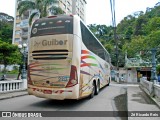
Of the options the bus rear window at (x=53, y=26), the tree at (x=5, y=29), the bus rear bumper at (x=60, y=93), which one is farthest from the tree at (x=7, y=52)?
the tree at (x=5, y=29)

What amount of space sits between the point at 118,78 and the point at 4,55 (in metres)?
24.3

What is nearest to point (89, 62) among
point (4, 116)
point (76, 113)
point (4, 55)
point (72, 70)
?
point (72, 70)

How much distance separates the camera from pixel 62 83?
8.62 metres

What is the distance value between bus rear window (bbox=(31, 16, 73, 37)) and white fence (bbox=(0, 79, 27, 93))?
18.6 feet

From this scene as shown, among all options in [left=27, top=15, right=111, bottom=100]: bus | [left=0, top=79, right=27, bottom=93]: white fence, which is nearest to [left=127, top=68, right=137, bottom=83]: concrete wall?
[left=0, top=79, right=27, bottom=93]: white fence

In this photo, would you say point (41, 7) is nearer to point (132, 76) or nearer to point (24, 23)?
point (132, 76)

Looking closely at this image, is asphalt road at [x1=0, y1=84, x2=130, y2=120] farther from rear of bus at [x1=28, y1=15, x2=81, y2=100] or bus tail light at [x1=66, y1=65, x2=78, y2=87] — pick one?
bus tail light at [x1=66, y1=65, x2=78, y2=87]

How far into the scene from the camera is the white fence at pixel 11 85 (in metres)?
13.5

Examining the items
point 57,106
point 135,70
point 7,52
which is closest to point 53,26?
point 57,106

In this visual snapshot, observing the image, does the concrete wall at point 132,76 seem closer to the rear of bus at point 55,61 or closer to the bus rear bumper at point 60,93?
the rear of bus at point 55,61

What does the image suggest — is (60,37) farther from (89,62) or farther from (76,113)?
(76,113)

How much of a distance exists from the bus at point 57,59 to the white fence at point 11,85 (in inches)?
200

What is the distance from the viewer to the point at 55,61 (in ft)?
29.1

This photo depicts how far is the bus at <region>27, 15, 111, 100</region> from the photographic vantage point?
28.4ft
